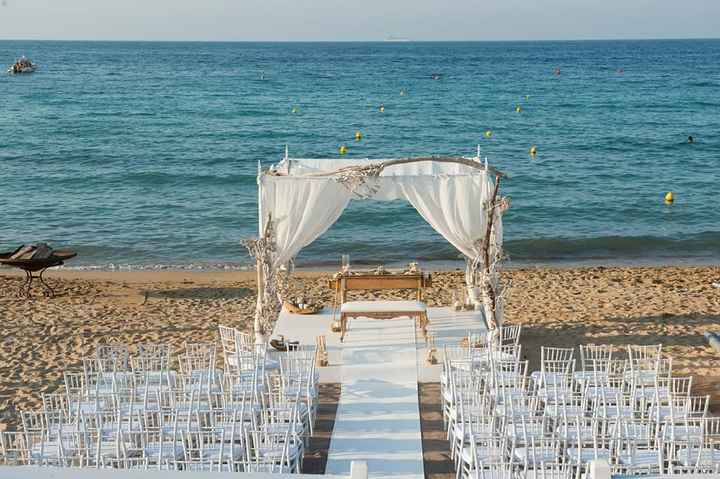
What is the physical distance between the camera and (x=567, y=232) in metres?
23.7

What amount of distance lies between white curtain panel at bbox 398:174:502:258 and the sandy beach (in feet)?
6.62

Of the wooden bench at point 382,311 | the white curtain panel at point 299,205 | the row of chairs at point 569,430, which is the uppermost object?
the white curtain panel at point 299,205

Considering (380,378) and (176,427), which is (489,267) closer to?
(380,378)

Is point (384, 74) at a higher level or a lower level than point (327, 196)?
higher

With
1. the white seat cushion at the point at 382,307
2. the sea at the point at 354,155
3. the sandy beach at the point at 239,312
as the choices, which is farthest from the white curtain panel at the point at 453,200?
the sea at the point at 354,155

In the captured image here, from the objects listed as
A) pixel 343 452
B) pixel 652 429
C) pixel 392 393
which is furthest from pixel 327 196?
pixel 652 429

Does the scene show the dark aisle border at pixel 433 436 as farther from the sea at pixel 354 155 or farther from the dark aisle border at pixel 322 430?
the sea at pixel 354 155

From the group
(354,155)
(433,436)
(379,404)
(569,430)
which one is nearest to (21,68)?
(354,155)

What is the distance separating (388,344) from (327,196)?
223 centimetres

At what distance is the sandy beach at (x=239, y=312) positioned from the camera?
12352 mm

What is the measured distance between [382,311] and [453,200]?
6.00 ft

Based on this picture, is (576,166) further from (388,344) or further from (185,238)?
(388,344)

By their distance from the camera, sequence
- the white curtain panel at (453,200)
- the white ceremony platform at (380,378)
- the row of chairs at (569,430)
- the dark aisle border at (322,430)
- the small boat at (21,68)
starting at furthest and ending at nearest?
the small boat at (21,68) → the white curtain panel at (453,200) → the white ceremony platform at (380,378) → the dark aisle border at (322,430) → the row of chairs at (569,430)

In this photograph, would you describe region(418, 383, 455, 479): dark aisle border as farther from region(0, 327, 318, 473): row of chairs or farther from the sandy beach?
the sandy beach
